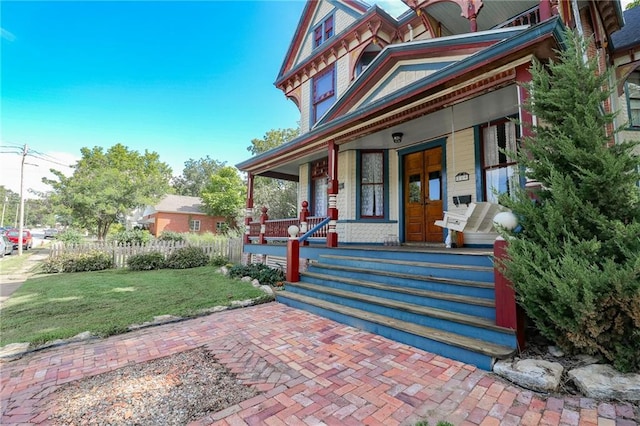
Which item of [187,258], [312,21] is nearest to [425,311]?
[187,258]

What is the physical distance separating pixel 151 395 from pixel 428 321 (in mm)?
2864

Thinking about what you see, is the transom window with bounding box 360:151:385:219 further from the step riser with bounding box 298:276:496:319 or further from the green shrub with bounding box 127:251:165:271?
the green shrub with bounding box 127:251:165:271

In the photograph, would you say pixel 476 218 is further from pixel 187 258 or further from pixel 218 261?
pixel 187 258

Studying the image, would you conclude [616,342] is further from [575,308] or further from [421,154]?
[421,154]

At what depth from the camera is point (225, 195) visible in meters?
25.2

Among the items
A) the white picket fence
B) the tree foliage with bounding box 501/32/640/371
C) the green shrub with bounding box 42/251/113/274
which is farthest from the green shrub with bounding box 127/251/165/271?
the tree foliage with bounding box 501/32/640/371

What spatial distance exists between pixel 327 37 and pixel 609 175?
33.0ft

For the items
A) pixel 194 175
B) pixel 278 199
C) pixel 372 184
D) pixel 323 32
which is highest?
pixel 194 175

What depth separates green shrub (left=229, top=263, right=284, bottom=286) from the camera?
6.98 m

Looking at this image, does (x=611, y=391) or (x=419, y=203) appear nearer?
(x=611, y=391)

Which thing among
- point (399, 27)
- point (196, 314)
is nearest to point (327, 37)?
point (399, 27)

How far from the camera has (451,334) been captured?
124 inches

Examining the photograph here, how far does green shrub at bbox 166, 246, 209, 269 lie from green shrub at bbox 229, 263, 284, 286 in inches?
120

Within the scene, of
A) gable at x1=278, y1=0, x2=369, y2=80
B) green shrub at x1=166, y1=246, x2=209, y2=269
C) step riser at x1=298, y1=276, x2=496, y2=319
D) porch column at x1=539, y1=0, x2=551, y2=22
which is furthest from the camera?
green shrub at x1=166, y1=246, x2=209, y2=269
